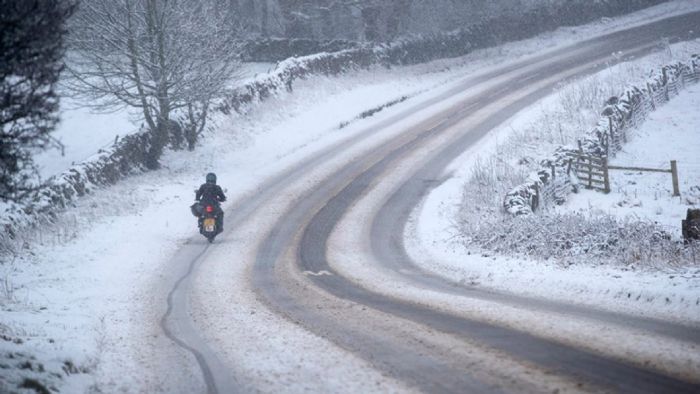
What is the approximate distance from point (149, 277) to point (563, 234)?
8.39 metres

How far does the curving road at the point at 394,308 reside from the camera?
6.15 meters

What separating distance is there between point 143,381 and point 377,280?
5190 millimetres

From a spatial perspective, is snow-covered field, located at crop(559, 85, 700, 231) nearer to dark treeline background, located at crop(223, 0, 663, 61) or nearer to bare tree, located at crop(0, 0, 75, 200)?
bare tree, located at crop(0, 0, 75, 200)

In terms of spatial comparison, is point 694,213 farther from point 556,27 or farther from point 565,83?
point 556,27

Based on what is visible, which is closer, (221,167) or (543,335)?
(543,335)

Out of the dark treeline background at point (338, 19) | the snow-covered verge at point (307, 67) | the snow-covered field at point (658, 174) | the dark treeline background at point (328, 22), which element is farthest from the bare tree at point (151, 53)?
the dark treeline background at point (338, 19)

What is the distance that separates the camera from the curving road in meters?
6.15

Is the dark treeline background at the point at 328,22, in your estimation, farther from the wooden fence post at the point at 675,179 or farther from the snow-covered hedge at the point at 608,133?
the wooden fence post at the point at 675,179

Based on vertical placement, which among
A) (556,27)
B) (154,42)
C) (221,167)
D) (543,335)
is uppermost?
(556,27)

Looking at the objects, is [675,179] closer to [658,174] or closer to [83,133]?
[658,174]

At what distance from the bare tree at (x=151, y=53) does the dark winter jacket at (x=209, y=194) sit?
7.59 meters

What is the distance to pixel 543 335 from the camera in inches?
284

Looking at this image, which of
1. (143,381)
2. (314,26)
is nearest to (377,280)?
(143,381)

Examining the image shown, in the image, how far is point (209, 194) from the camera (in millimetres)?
15523
